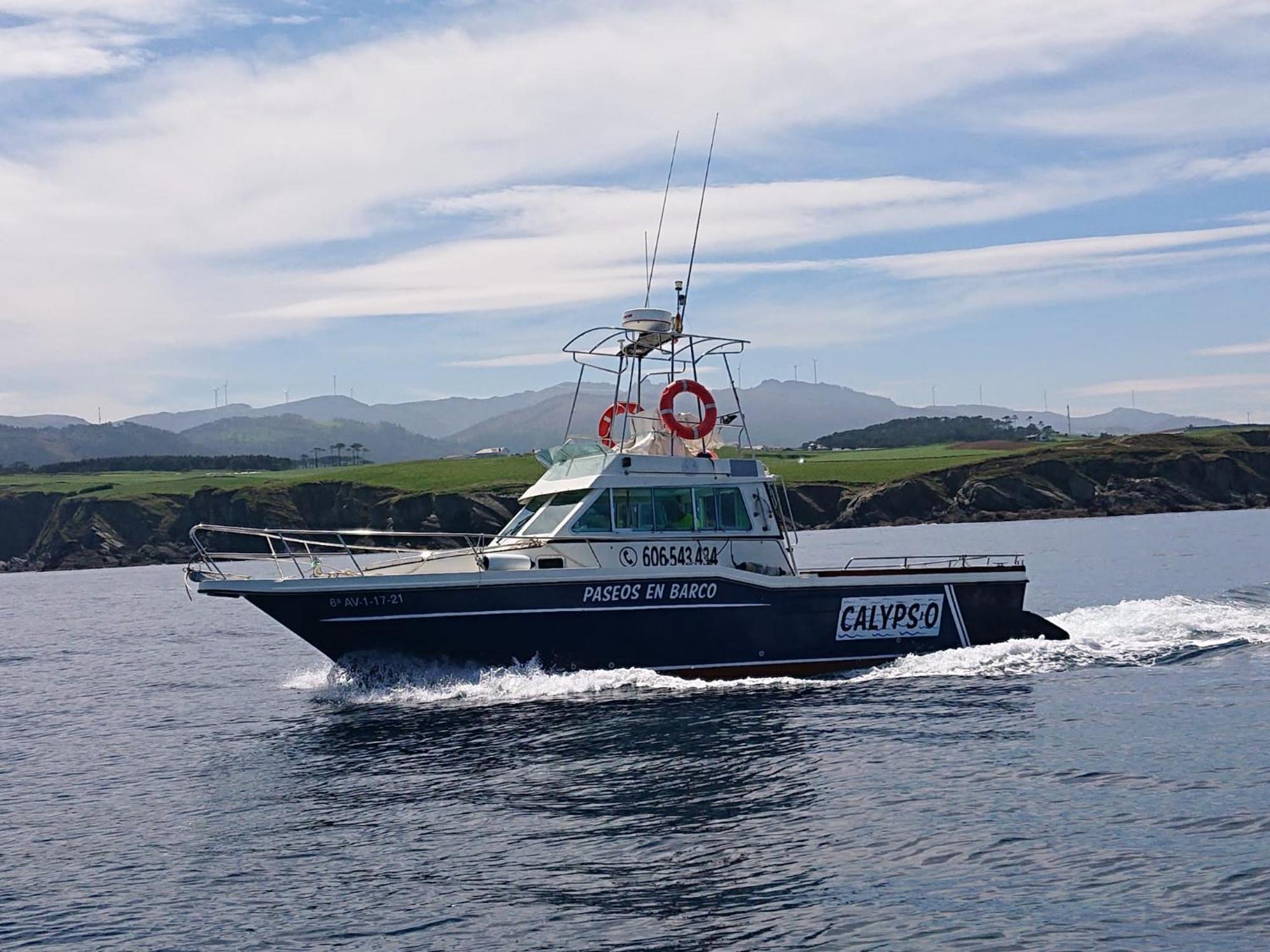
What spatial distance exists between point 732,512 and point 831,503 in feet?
246

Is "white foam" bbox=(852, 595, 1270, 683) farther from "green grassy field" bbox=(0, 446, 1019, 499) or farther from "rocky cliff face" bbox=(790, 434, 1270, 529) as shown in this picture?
"green grassy field" bbox=(0, 446, 1019, 499)

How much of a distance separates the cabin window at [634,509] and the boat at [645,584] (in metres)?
0.03

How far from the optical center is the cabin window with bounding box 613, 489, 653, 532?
20844 mm

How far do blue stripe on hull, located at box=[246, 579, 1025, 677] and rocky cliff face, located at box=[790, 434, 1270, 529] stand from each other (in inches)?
2829

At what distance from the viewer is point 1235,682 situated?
19906 mm

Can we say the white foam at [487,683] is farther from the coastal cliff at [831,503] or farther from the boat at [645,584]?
the coastal cliff at [831,503]

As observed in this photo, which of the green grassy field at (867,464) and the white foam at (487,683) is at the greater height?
the green grassy field at (867,464)

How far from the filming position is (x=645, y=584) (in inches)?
790

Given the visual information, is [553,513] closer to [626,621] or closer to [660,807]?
[626,621]

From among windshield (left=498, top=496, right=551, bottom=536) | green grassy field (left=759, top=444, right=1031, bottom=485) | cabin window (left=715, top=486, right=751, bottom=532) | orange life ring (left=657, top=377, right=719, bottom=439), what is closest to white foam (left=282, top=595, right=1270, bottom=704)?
cabin window (left=715, top=486, right=751, bottom=532)

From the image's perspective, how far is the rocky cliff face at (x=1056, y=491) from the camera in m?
93.1

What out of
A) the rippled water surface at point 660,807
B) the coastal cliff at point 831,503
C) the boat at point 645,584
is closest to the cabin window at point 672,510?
the boat at point 645,584

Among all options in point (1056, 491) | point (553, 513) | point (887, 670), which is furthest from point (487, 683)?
point (1056, 491)

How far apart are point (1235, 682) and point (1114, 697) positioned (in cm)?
251
